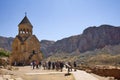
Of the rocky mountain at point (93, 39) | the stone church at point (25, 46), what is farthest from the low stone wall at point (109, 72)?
the rocky mountain at point (93, 39)

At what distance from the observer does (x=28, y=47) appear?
139ft

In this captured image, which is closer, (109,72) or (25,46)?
(109,72)

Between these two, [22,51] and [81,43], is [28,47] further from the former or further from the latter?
[81,43]

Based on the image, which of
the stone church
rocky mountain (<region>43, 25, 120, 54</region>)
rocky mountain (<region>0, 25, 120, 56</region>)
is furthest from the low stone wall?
rocky mountain (<region>43, 25, 120, 54</region>)

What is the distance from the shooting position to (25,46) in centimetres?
4209

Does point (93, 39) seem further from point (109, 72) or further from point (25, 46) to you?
point (109, 72)

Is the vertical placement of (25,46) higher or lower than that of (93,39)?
lower

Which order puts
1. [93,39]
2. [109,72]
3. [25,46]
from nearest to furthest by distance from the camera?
[109,72]
[25,46]
[93,39]

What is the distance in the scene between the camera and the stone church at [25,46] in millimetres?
41844

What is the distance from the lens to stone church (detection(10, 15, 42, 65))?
137 feet

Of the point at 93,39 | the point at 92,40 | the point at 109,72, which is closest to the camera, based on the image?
the point at 109,72

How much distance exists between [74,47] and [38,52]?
387ft

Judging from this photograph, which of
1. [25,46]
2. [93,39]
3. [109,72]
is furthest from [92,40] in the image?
[109,72]

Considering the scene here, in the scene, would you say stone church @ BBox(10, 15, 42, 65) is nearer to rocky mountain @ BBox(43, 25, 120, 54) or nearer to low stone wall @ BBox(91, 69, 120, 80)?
low stone wall @ BBox(91, 69, 120, 80)
